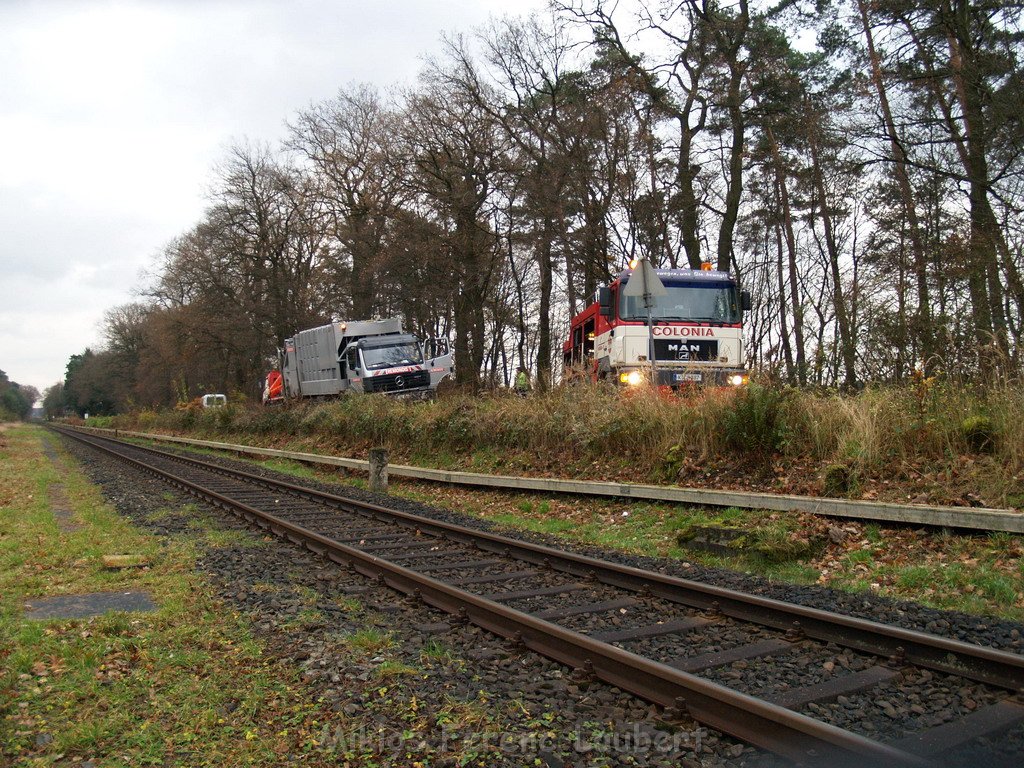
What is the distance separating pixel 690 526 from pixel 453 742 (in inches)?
205

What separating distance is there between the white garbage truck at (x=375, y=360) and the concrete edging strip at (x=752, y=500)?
1068 cm

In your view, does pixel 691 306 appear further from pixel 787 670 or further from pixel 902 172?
pixel 787 670

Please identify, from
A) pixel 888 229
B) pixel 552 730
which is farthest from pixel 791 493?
pixel 888 229

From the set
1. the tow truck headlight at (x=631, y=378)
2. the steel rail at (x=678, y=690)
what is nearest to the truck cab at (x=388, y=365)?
the tow truck headlight at (x=631, y=378)

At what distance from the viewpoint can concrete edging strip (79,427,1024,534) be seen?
6.82 m

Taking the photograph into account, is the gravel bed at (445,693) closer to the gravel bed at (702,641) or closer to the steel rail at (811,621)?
the gravel bed at (702,641)

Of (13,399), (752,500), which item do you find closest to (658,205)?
(752,500)

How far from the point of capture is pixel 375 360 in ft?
85.1

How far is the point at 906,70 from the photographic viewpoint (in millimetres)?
15227

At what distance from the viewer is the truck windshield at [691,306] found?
48.3 ft

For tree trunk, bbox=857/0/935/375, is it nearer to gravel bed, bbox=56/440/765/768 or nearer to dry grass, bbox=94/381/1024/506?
dry grass, bbox=94/381/1024/506

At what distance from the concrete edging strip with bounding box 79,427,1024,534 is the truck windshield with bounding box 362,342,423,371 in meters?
11.1

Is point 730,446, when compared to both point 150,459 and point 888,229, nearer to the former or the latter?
point 888,229

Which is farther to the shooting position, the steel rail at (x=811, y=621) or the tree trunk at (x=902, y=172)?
the tree trunk at (x=902, y=172)
